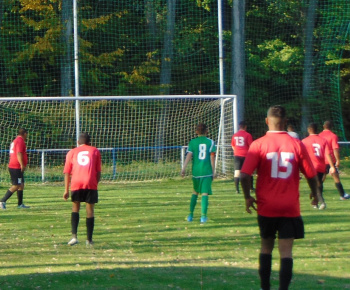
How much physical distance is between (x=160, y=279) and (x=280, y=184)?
204 centimetres

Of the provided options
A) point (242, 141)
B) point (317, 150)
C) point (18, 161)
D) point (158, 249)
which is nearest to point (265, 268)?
point (158, 249)

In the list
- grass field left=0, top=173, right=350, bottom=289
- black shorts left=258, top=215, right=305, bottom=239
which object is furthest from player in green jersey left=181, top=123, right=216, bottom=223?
black shorts left=258, top=215, right=305, bottom=239

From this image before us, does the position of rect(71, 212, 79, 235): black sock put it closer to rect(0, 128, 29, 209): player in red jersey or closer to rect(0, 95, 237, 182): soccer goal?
rect(0, 128, 29, 209): player in red jersey

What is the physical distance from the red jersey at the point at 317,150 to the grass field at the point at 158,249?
1012mm

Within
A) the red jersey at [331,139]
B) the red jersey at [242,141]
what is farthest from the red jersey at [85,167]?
the red jersey at [242,141]

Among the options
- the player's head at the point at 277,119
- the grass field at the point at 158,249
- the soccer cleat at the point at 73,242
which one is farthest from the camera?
the soccer cleat at the point at 73,242

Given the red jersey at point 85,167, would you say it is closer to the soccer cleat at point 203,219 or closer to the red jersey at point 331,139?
the soccer cleat at point 203,219

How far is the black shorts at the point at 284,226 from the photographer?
6.68m

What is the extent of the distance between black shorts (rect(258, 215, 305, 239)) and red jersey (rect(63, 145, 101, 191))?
4.14 meters

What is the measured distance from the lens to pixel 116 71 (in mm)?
29797

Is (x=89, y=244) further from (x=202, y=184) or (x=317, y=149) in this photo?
(x=317, y=149)

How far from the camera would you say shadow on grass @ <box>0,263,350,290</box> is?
7.55 metres

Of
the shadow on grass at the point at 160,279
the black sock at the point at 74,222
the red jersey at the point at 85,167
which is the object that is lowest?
the shadow on grass at the point at 160,279

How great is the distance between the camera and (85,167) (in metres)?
10.4
